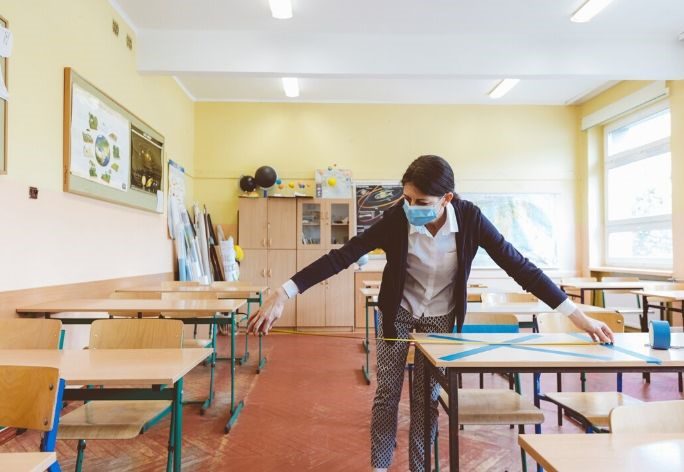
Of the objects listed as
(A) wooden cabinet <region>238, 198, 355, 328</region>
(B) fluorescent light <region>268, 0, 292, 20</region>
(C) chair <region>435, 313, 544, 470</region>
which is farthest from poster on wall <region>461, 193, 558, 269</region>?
(C) chair <region>435, 313, 544, 470</region>

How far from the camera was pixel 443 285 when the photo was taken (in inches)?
69.9

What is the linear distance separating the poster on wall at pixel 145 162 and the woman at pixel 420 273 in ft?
11.0

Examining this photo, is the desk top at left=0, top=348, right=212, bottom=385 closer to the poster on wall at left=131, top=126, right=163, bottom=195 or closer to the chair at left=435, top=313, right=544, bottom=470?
the chair at left=435, top=313, right=544, bottom=470

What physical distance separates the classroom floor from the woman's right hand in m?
1.17

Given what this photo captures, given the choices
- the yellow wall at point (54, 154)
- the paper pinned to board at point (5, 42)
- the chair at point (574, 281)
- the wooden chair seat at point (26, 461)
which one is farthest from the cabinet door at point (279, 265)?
the wooden chair seat at point (26, 461)

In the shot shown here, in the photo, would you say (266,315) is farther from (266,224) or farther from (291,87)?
(291,87)

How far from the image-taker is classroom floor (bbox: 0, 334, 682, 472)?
7.71 ft

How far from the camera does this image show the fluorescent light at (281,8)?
12.8 ft

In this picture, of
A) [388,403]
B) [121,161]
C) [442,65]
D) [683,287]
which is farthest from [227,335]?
[683,287]

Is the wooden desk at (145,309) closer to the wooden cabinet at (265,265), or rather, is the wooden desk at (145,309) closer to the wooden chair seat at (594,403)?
the wooden chair seat at (594,403)

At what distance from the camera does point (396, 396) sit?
180 centimetres

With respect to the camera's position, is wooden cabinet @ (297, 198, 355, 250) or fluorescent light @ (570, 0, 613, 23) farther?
wooden cabinet @ (297, 198, 355, 250)

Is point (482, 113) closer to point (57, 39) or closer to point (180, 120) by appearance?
point (180, 120)

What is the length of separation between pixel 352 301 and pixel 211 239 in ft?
7.23
